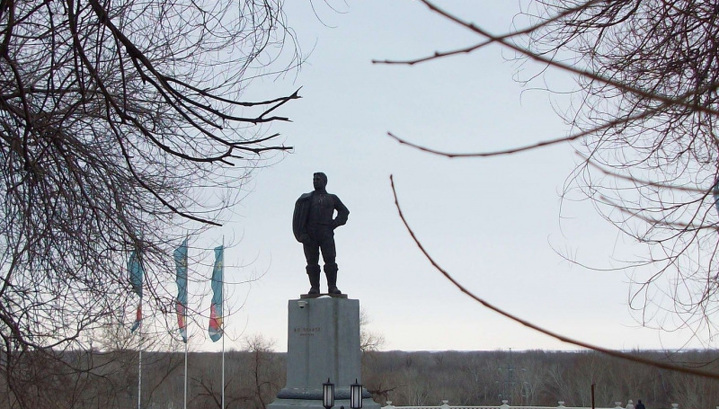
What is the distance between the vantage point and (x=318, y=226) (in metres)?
13.6

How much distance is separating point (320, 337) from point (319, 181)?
8.52ft

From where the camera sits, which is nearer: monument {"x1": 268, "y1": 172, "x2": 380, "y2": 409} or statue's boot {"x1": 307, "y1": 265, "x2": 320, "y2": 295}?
monument {"x1": 268, "y1": 172, "x2": 380, "y2": 409}

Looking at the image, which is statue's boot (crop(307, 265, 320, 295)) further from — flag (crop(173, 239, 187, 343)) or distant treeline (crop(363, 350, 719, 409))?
distant treeline (crop(363, 350, 719, 409))

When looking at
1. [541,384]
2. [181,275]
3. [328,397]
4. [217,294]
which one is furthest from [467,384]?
[181,275]

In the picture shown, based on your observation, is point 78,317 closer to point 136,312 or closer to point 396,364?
point 136,312

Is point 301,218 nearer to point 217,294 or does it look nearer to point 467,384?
point 217,294

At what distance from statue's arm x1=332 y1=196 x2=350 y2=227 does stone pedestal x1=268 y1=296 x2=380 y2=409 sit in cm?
136

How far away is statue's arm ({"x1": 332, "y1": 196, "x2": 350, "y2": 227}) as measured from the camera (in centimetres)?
1373

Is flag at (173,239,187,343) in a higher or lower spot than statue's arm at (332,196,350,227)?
lower

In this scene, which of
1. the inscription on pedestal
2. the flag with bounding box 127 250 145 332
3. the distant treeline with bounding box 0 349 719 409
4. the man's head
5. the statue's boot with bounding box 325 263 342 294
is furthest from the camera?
the distant treeline with bounding box 0 349 719 409

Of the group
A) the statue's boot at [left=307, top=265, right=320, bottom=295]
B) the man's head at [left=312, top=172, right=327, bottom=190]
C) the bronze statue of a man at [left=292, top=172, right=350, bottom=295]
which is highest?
the man's head at [left=312, top=172, right=327, bottom=190]

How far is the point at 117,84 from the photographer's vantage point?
6.18 meters

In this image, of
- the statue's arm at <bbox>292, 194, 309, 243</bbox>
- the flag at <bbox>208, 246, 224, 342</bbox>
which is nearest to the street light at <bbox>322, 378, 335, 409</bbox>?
the flag at <bbox>208, 246, 224, 342</bbox>

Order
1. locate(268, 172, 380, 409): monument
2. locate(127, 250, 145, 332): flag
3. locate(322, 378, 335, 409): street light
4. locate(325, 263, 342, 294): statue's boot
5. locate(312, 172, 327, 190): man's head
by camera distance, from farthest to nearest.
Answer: locate(312, 172, 327, 190): man's head
locate(325, 263, 342, 294): statue's boot
locate(268, 172, 380, 409): monument
locate(322, 378, 335, 409): street light
locate(127, 250, 145, 332): flag
